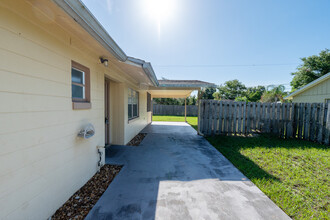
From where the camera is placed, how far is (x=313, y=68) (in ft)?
59.5

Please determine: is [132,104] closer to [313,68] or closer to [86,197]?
[86,197]

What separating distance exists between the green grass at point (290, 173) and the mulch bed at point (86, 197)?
298cm

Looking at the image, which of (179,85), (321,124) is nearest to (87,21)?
(179,85)

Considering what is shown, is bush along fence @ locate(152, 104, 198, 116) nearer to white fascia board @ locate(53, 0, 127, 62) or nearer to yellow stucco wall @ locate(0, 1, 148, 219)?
yellow stucco wall @ locate(0, 1, 148, 219)

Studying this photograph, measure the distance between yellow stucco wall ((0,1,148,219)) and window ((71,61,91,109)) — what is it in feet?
0.41

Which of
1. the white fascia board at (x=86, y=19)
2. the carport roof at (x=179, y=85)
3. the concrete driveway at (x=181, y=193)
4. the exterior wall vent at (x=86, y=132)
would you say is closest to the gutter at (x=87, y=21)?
the white fascia board at (x=86, y=19)

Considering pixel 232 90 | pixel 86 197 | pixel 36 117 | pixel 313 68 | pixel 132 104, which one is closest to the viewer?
pixel 36 117

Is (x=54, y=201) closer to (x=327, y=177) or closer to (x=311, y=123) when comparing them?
(x=327, y=177)

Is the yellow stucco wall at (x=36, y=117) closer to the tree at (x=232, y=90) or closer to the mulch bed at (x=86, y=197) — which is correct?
the mulch bed at (x=86, y=197)

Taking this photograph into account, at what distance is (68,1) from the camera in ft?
4.17

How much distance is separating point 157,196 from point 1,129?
84.6 inches

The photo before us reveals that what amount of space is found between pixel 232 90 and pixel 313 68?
719 inches

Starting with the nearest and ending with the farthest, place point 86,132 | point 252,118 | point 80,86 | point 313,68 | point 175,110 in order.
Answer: point 86,132
point 80,86
point 252,118
point 313,68
point 175,110

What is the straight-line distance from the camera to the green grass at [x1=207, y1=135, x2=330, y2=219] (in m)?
2.04
